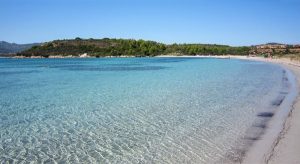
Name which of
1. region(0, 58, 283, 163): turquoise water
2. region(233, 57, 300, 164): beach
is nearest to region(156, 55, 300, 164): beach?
region(233, 57, 300, 164): beach

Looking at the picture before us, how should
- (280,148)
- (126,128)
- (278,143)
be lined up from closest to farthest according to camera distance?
(280,148) → (278,143) → (126,128)

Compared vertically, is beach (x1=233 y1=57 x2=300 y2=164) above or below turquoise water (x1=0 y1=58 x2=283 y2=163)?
above

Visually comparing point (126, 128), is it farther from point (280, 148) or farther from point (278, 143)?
point (280, 148)

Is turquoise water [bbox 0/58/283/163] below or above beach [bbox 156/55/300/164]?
below

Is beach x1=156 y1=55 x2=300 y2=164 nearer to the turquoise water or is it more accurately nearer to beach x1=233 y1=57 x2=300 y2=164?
beach x1=233 y1=57 x2=300 y2=164

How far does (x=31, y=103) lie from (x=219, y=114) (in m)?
9.50

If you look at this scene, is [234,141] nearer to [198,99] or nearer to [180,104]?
[180,104]

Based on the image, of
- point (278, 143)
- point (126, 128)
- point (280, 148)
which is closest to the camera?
point (280, 148)

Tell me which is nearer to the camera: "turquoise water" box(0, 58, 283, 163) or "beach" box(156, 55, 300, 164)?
"beach" box(156, 55, 300, 164)

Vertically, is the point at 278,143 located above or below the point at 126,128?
above

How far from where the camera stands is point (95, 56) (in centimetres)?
18925

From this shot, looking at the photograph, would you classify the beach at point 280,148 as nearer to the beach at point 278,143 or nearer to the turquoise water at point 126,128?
the beach at point 278,143

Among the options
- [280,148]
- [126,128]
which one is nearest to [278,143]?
[280,148]

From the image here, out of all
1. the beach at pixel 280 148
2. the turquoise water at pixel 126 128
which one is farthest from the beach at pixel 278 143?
the turquoise water at pixel 126 128
